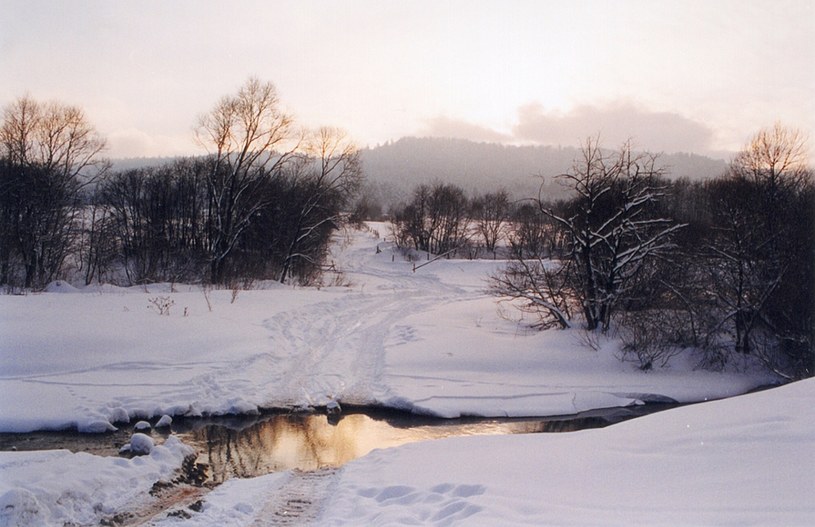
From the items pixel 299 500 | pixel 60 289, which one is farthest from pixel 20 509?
pixel 60 289

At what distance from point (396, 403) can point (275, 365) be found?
362cm

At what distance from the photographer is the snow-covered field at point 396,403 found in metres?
5.16

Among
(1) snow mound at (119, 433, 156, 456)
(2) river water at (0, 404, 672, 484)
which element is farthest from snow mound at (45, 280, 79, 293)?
(1) snow mound at (119, 433, 156, 456)

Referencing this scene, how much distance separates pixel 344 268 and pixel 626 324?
104ft

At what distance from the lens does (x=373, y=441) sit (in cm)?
957

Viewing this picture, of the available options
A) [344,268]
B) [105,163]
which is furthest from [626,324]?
[105,163]

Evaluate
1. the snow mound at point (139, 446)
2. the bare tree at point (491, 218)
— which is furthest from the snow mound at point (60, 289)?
the bare tree at point (491, 218)

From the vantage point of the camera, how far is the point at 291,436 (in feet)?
31.1

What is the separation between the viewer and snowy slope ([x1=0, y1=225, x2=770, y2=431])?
1050 centimetres

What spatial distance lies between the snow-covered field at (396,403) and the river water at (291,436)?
16.9 inches

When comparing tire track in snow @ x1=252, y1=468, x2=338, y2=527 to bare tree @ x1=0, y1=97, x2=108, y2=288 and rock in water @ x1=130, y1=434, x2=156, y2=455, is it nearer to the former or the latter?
rock in water @ x1=130, y1=434, x2=156, y2=455

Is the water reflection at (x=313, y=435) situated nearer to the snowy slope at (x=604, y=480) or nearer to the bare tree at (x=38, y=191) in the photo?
the snowy slope at (x=604, y=480)

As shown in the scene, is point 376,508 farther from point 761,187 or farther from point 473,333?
point 761,187

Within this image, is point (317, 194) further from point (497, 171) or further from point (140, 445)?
point (497, 171)
